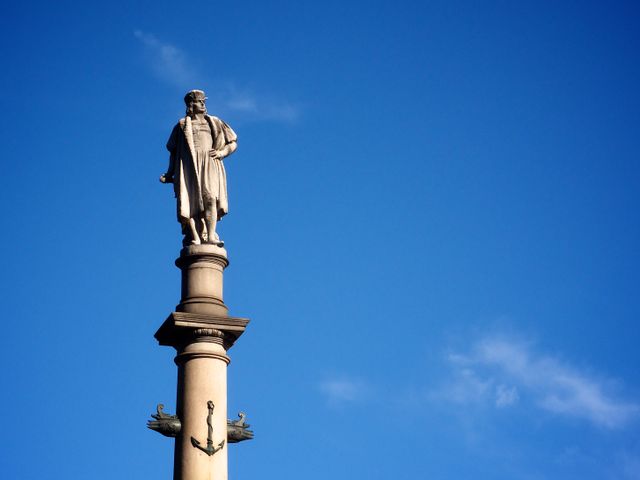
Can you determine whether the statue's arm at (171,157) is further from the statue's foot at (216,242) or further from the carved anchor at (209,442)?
the carved anchor at (209,442)

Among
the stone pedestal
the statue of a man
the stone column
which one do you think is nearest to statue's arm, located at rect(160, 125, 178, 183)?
the statue of a man

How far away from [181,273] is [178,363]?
5.42ft

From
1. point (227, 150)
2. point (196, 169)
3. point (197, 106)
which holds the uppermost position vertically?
point (197, 106)

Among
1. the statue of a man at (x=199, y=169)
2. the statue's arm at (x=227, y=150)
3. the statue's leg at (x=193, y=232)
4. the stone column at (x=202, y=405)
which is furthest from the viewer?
the statue's arm at (x=227, y=150)

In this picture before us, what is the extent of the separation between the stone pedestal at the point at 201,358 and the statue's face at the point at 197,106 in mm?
2726

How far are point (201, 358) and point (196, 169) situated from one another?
357 cm

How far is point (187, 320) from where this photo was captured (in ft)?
63.7

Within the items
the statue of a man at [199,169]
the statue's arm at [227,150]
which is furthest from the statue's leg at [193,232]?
the statue's arm at [227,150]

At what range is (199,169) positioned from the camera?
832 inches

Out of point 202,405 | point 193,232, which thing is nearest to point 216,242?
point 193,232

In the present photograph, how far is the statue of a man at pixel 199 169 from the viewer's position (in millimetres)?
20812

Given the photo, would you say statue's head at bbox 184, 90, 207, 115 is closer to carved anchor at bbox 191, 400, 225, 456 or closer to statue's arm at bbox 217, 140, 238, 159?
statue's arm at bbox 217, 140, 238, 159

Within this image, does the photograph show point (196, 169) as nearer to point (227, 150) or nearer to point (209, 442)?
point (227, 150)

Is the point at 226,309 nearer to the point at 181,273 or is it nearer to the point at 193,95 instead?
the point at 181,273
